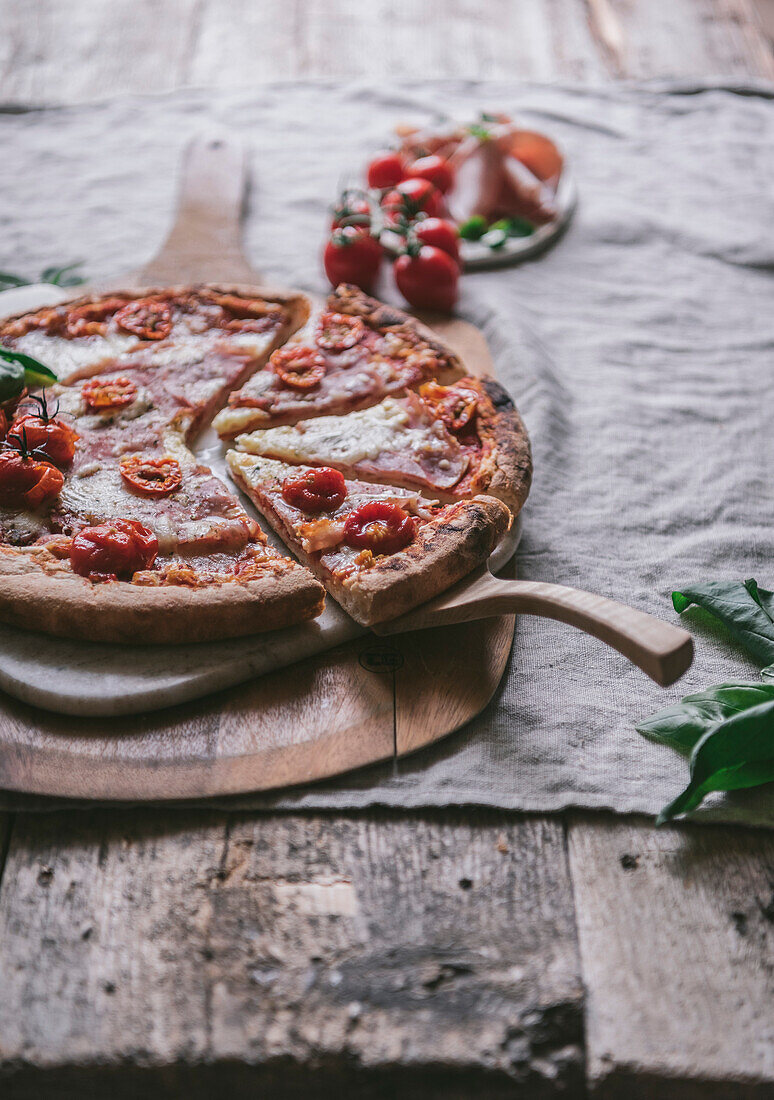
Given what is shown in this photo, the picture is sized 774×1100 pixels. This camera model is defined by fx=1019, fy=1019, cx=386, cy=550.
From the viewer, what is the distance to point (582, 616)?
338 centimetres

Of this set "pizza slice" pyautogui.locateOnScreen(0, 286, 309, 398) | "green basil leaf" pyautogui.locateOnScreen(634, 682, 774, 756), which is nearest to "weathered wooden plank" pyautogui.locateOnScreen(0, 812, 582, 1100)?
"green basil leaf" pyautogui.locateOnScreen(634, 682, 774, 756)

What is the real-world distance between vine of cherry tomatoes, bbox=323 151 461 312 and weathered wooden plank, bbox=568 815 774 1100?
3362 mm

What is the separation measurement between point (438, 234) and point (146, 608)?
10.7 feet

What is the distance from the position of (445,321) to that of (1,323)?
2.34m

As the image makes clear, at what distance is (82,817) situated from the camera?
3.27 metres

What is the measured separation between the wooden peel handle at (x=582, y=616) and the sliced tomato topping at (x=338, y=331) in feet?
5.68

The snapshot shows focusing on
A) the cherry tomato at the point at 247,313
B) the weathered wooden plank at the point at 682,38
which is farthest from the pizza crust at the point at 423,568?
the weathered wooden plank at the point at 682,38

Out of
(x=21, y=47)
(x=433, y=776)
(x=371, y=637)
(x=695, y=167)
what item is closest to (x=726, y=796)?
(x=433, y=776)

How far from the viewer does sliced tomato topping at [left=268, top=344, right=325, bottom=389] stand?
4852mm

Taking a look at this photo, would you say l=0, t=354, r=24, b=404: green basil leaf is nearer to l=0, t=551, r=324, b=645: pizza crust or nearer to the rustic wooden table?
l=0, t=551, r=324, b=645: pizza crust

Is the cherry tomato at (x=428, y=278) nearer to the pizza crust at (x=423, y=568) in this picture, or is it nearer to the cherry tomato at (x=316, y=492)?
the cherry tomato at (x=316, y=492)

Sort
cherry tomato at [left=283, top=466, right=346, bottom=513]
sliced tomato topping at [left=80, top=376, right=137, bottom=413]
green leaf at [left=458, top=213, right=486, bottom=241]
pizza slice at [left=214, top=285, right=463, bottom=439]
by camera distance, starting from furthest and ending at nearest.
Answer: green leaf at [left=458, top=213, right=486, bottom=241] → pizza slice at [left=214, top=285, right=463, bottom=439] → sliced tomato topping at [left=80, top=376, right=137, bottom=413] → cherry tomato at [left=283, top=466, right=346, bottom=513]

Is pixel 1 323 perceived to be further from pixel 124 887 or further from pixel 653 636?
pixel 653 636

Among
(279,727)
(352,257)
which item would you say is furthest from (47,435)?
(352,257)
